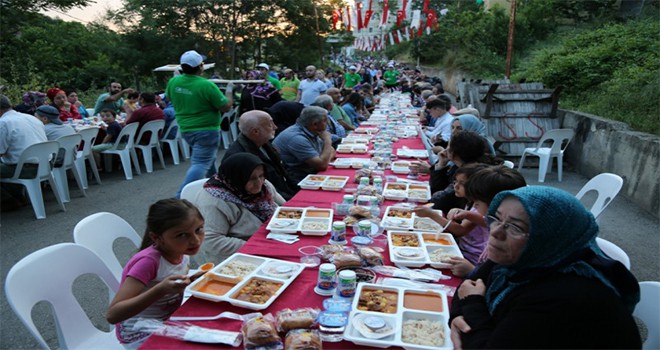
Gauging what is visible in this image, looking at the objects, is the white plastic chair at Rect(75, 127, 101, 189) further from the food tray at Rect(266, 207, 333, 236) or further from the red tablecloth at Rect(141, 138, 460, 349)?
the red tablecloth at Rect(141, 138, 460, 349)

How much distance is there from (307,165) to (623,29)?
12063mm

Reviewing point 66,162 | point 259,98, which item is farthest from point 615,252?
point 259,98

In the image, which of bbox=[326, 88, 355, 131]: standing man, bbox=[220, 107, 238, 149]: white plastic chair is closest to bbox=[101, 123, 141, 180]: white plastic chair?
bbox=[220, 107, 238, 149]: white plastic chair

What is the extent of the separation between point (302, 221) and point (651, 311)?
1.87 meters

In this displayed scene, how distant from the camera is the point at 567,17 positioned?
17438mm

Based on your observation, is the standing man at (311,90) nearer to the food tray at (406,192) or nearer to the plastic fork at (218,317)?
the food tray at (406,192)

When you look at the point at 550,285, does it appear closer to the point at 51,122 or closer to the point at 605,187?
the point at 605,187

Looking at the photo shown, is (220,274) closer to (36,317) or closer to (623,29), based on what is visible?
(36,317)

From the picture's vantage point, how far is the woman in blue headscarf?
3.67 feet

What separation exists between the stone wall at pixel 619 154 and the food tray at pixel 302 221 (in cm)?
453

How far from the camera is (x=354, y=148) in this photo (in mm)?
5305

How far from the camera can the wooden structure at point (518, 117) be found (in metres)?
7.39

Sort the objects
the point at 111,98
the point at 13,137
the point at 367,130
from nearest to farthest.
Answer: the point at 13,137, the point at 367,130, the point at 111,98

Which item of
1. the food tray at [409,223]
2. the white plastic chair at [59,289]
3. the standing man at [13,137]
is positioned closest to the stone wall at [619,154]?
the food tray at [409,223]
